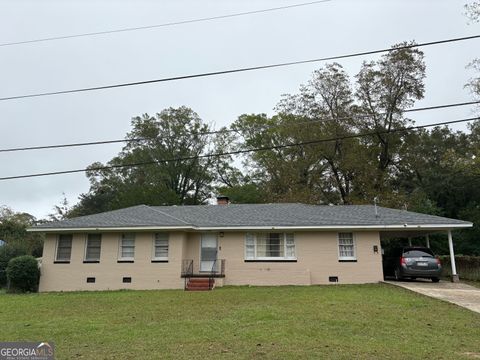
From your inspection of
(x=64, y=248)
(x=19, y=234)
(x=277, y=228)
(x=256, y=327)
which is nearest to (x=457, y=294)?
(x=277, y=228)

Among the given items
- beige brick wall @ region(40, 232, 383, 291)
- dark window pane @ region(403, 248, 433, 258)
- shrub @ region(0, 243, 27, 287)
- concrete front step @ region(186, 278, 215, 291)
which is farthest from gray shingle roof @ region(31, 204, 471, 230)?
shrub @ region(0, 243, 27, 287)

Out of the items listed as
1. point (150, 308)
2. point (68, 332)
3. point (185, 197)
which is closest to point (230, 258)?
point (150, 308)

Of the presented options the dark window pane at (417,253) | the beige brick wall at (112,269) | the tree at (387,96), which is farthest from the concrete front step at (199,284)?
the tree at (387,96)

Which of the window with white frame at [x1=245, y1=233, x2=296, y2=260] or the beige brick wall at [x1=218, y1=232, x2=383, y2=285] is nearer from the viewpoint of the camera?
the beige brick wall at [x1=218, y1=232, x2=383, y2=285]

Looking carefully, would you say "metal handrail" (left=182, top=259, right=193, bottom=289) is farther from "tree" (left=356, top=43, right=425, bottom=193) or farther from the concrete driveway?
"tree" (left=356, top=43, right=425, bottom=193)

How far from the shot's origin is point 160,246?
61.3 feet

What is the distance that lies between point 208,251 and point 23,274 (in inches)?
332

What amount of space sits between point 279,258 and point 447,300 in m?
8.01

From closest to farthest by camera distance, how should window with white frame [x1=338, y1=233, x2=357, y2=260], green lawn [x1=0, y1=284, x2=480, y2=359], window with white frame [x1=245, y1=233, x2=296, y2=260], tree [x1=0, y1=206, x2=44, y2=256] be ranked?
green lawn [x1=0, y1=284, x2=480, y2=359], window with white frame [x1=338, y1=233, x2=357, y2=260], window with white frame [x1=245, y1=233, x2=296, y2=260], tree [x1=0, y1=206, x2=44, y2=256]

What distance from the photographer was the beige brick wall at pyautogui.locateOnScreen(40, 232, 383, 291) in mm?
18078

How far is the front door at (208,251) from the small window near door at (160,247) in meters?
1.72

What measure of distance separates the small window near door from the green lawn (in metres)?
5.43

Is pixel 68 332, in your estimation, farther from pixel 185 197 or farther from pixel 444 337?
pixel 185 197

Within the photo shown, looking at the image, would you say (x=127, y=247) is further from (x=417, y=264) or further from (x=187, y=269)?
(x=417, y=264)
